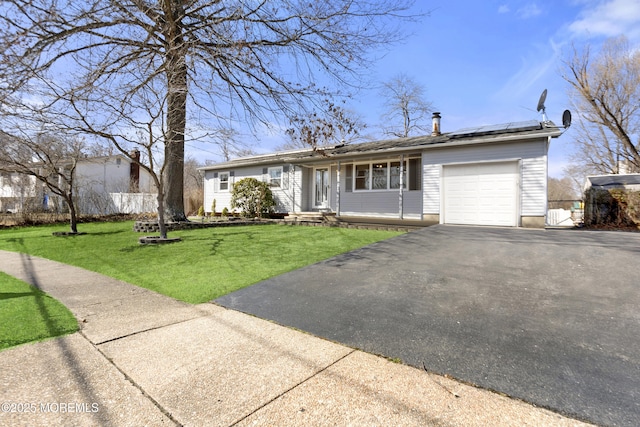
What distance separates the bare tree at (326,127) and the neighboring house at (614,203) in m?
10.3

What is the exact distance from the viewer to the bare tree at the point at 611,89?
1878 cm

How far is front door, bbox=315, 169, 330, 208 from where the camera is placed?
14805 millimetres

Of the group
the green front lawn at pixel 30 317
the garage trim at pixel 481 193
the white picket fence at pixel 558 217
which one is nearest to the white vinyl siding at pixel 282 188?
the garage trim at pixel 481 193

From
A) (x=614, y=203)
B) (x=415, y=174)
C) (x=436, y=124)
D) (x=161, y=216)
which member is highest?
(x=436, y=124)

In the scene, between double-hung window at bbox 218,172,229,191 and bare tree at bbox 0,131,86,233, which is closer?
bare tree at bbox 0,131,86,233

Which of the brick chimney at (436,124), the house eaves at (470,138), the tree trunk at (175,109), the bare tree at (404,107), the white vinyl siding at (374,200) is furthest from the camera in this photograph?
the bare tree at (404,107)

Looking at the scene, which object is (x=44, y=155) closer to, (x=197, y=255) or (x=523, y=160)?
(x=197, y=255)

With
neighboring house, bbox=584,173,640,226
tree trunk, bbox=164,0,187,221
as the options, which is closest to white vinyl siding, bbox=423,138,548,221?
neighboring house, bbox=584,173,640,226

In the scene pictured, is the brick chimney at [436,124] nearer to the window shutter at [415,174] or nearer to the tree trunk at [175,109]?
the window shutter at [415,174]

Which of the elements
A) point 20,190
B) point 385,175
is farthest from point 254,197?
point 20,190

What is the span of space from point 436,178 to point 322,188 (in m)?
5.69

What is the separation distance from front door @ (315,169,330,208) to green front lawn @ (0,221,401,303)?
17.6ft

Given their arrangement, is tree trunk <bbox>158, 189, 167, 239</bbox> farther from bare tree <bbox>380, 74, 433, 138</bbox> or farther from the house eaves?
bare tree <bbox>380, 74, 433, 138</bbox>

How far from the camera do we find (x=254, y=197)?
49.9ft
